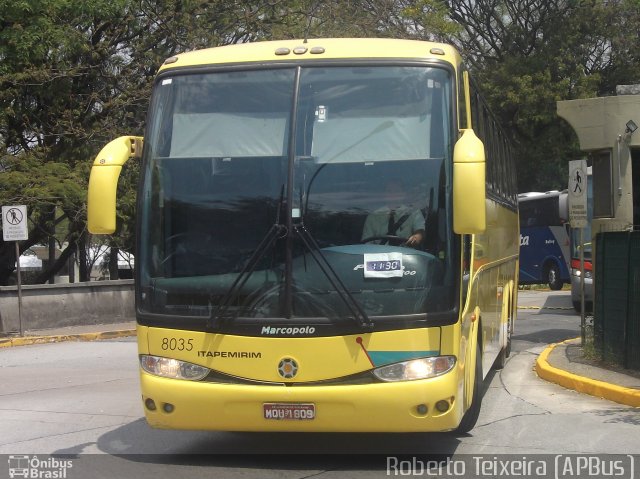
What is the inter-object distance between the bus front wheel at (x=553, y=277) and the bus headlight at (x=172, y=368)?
96.4 feet

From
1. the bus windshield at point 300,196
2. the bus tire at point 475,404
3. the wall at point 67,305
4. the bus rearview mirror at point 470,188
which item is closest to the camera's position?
the bus rearview mirror at point 470,188

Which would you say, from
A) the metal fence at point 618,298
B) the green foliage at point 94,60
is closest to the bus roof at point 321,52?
the metal fence at point 618,298

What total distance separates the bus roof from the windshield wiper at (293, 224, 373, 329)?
1558 millimetres

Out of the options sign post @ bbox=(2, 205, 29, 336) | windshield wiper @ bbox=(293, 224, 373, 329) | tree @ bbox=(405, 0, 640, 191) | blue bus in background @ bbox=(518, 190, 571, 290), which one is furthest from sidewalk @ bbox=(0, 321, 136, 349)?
tree @ bbox=(405, 0, 640, 191)

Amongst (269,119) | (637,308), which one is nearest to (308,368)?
(269,119)

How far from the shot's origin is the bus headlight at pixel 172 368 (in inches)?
282

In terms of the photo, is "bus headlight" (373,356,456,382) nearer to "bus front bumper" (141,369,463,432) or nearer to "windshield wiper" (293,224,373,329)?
"bus front bumper" (141,369,463,432)

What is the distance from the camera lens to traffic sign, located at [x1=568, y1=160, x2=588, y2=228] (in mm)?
14164

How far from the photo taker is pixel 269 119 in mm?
7410

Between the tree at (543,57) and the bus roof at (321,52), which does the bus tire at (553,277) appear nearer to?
the tree at (543,57)

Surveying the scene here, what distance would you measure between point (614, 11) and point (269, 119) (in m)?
31.3

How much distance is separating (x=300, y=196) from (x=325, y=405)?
5.45ft

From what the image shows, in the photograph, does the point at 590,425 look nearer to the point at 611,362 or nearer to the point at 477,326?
the point at 477,326

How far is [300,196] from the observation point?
7.19 m
